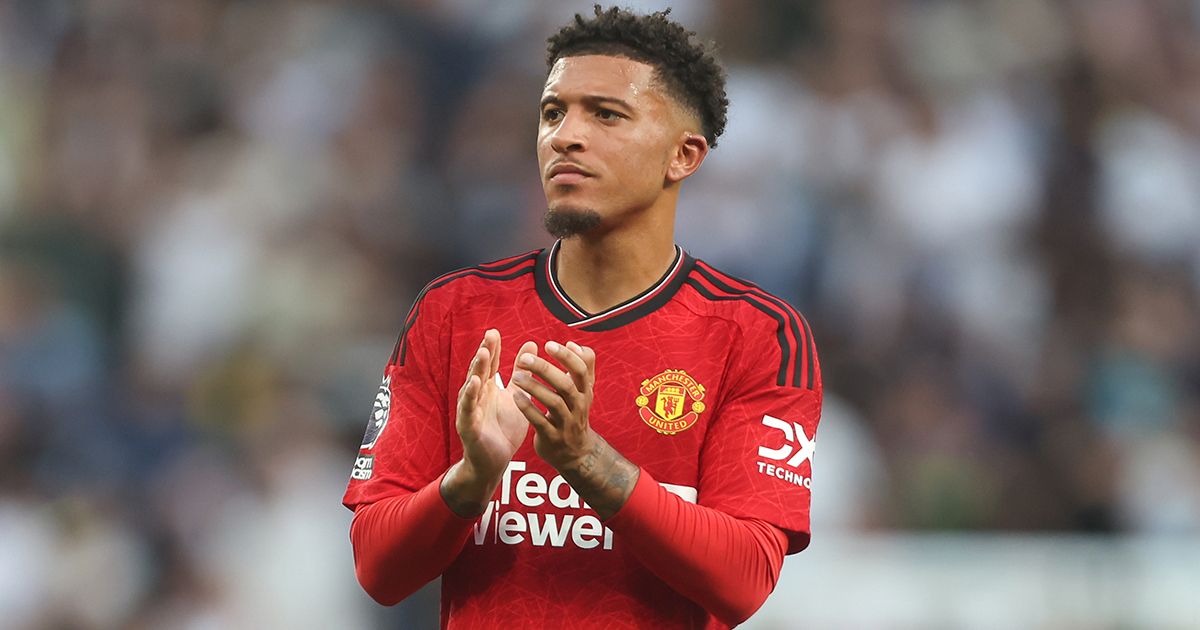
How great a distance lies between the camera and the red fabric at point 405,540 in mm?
3314

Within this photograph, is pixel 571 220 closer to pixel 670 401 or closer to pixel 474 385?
pixel 670 401

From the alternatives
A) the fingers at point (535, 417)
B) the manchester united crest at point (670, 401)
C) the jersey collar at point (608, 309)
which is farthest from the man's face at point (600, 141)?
the fingers at point (535, 417)

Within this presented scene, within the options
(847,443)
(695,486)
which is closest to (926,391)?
(847,443)

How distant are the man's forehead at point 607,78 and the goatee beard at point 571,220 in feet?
0.84

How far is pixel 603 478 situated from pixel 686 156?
35.3 inches

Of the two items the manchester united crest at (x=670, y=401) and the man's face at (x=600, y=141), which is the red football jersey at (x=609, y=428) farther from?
the man's face at (x=600, y=141)

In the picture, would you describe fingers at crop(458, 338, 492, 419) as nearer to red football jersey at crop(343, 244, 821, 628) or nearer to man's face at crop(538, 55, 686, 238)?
red football jersey at crop(343, 244, 821, 628)

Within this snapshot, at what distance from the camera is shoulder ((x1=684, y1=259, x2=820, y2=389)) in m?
3.66

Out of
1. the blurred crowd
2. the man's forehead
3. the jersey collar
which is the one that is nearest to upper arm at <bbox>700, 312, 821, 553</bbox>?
the jersey collar

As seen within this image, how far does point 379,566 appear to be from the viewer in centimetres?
343

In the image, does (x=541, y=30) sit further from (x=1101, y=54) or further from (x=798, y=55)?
(x=1101, y=54)

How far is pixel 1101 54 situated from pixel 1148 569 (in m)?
3.79

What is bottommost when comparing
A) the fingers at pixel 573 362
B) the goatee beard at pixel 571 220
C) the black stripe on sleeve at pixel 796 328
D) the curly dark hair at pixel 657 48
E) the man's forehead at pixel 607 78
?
the fingers at pixel 573 362

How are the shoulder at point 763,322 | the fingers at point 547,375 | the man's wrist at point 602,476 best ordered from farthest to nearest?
the shoulder at point 763,322
the man's wrist at point 602,476
the fingers at point 547,375
